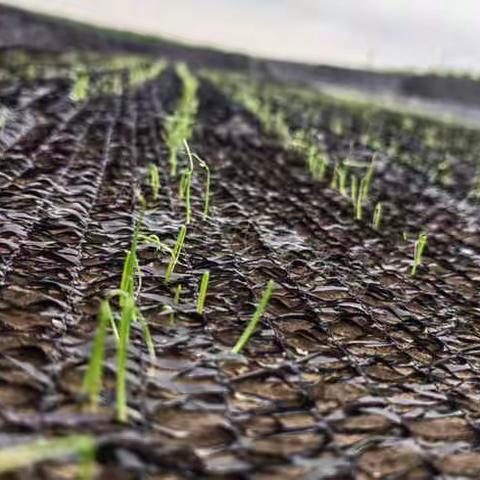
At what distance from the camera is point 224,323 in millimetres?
3277

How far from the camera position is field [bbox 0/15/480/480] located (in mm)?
2248

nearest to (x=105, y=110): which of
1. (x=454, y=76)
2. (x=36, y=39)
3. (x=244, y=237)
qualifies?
(x=244, y=237)

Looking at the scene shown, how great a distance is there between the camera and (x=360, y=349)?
327cm

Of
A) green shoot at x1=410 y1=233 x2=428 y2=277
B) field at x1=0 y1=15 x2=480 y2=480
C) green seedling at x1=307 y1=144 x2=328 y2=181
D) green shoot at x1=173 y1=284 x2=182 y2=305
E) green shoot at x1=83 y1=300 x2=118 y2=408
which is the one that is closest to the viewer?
green shoot at x1=83 y1=300 x2=118 y2=408

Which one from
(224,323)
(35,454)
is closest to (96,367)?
(35,454)

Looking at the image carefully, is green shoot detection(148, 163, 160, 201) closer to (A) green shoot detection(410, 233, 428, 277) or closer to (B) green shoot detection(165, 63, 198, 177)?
(B) green shoot detection(165, 63, 198, 177)

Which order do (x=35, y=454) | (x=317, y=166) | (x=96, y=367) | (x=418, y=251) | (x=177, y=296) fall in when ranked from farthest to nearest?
(x=317, y=166)
(x=418, y=251)
(x=177, y=296)
(x=96, y=367)
(x=35, y=454)

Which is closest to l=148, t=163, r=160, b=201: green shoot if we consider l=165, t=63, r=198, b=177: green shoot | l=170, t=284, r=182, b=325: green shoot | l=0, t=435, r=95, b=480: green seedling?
l=165, t=63, r=198, b=177: green shoot

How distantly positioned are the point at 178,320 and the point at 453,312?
1691 mm

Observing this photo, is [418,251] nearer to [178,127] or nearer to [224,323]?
[224,323]

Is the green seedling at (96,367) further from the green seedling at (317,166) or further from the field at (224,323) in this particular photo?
the green seedling at (317,166)

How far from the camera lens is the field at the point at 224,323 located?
7.38 ft

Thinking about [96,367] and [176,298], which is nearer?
[96,367]

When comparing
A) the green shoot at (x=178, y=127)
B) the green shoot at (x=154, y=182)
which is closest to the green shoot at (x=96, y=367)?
the green shoot at (x=178, y=127)
